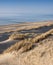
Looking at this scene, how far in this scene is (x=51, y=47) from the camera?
14.0 meters

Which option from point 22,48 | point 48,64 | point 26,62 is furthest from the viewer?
point 22,48

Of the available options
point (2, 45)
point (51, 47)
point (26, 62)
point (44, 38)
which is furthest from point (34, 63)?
point (2, 45)

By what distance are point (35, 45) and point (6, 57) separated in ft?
6.11

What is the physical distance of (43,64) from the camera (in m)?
12.7

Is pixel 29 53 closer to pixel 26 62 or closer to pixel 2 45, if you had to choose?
pixel 26 62

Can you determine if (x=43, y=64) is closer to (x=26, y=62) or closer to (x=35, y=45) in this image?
(x=26, y=62)

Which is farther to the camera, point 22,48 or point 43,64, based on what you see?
point 22,48

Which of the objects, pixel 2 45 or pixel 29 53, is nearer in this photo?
pixel 29 53

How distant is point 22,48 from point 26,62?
1.69 m

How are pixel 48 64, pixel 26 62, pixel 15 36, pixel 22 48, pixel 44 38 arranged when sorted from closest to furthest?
pixel 48 64
pixel 26 62
pixel 22 48
pixel 44 38
pixel 15 36

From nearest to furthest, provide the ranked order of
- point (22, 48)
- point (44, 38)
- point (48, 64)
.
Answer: point (48, 64) < point (22, 48) < point (44, 38)

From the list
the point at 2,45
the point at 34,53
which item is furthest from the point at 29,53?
the point at 2,45

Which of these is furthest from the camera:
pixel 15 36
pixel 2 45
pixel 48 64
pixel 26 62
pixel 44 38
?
pixel 15 36

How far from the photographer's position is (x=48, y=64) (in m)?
12.5
